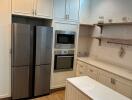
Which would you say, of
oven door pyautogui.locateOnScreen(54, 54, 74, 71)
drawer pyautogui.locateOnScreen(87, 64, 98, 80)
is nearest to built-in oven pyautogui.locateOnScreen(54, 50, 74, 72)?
oven door pyautogui.locateOnScreen(54, 54, 74, 71)

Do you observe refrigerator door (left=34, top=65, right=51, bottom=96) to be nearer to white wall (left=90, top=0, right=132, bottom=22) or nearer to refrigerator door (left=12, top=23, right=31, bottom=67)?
refrigerator door (left=12, top=23, right=31, bottom=67)

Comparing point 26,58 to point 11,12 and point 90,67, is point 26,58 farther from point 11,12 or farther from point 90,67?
point 90,67

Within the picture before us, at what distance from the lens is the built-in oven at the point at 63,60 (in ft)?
11.3

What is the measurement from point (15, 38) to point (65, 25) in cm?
127

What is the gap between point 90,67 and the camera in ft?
10.7

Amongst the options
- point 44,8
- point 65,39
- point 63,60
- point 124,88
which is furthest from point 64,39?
point 124,88

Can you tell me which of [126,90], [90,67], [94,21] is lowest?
[126,90]

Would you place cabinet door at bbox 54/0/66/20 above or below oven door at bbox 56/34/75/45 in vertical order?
above

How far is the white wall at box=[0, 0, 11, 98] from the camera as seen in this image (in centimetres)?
272

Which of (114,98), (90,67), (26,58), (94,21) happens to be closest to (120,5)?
(94,21)

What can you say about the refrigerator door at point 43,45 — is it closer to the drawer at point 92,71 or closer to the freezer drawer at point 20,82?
the freezer drawer at point 20,82

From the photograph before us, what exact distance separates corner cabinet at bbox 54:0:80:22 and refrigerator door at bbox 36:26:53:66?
45 centimetres

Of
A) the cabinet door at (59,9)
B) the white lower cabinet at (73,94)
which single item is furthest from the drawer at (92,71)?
the cabinet door at (59,9)

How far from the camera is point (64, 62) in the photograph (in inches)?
140
